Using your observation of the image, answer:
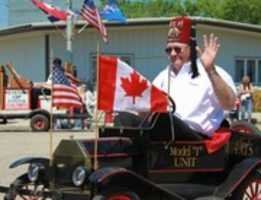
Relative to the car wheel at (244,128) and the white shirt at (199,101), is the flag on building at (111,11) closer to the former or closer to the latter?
the car wheel at (244,128)

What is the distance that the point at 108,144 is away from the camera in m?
6.82

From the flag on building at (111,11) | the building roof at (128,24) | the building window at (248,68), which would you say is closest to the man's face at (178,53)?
the flag on building at (111,11)

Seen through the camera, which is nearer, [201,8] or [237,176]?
[237,176]

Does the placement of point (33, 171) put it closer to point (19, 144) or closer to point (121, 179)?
point (121, 179)

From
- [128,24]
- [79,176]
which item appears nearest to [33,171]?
[79,176]

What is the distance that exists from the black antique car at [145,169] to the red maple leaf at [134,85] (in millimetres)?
273

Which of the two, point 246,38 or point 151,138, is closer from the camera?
point 151,138

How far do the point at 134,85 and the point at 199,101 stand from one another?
73 cm

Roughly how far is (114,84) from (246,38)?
3037cm

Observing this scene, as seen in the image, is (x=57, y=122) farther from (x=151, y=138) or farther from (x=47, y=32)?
(x=151, y=138)

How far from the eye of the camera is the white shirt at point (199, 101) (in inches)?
279

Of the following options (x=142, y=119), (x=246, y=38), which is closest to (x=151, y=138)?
(x=142, y=119)

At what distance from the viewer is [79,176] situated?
21.4 ft

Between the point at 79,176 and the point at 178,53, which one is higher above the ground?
the point at 178,53
